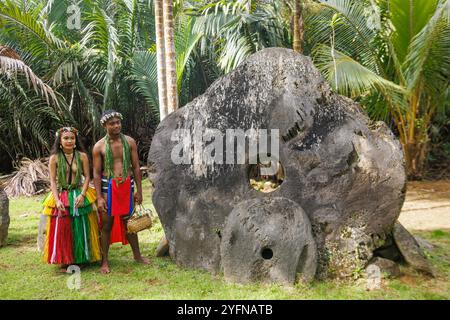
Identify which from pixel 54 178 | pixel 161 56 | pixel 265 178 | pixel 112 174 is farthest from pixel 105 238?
pixel 265 178

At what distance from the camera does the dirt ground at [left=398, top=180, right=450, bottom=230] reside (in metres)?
6.37

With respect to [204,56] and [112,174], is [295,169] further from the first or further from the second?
[204,56]

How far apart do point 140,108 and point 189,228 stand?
7.95m

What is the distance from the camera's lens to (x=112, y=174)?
14.8ft

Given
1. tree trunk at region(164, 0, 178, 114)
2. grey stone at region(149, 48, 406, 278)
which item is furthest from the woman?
tree trunk at region(164, 0, 178, 114)

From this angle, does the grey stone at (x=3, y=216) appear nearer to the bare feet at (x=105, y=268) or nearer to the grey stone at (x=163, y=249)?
the bare feet at (x=105, y=268)

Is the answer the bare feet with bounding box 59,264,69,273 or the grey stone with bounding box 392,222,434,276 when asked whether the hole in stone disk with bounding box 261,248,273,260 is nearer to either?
the grey stone with bounding box 392,222,434,276

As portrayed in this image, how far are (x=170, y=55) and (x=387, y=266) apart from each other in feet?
14.1

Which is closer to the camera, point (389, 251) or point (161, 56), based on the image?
point (389, 251)

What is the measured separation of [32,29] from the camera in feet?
31.6

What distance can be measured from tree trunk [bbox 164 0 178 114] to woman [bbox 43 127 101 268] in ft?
8.66

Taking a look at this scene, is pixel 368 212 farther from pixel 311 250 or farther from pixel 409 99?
pixel 409 99

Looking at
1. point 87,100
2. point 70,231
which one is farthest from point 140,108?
point 70,231

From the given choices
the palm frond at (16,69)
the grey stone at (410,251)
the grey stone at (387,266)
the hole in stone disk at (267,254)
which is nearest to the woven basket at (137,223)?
the hole in stone disk at (267,254)
